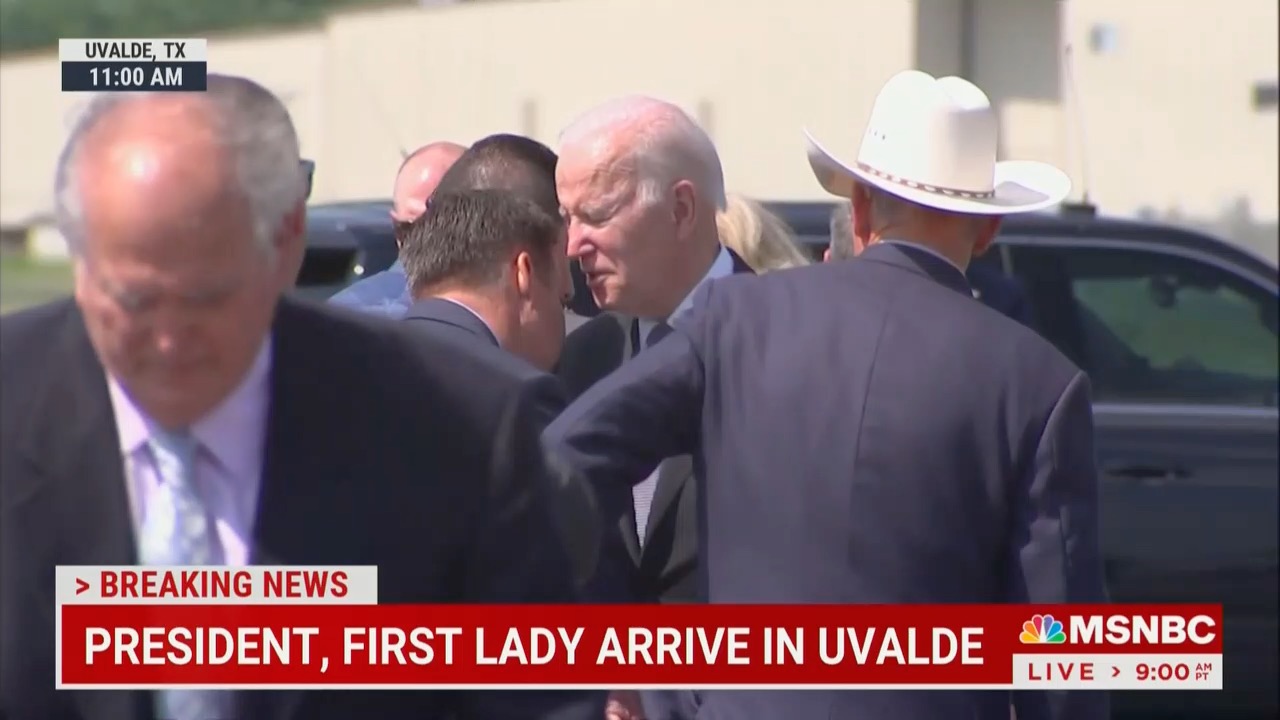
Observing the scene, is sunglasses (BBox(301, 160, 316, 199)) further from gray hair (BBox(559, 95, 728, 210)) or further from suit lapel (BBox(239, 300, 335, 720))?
gray hair (BBox(559, 95, 728, 210))

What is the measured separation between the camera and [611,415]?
8.23ft

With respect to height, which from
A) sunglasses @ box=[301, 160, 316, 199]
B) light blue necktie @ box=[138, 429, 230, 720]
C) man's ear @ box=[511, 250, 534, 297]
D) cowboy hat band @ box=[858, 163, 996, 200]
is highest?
sunglasses @ box=[301, 160, 316, 199]

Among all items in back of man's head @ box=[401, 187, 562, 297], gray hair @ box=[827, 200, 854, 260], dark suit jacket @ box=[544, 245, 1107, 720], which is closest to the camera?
dark suit jacket @ box=[544, 245, 1107, 720]

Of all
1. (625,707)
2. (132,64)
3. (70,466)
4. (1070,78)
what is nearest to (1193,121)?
(1070,78)

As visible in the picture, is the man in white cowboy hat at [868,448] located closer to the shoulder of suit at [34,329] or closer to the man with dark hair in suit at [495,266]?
the man with dark hair in suit at [495,266]

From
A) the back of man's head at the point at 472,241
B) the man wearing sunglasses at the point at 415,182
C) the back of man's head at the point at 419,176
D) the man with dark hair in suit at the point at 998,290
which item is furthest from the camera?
the man with dark hair in suit at the point at 998,290

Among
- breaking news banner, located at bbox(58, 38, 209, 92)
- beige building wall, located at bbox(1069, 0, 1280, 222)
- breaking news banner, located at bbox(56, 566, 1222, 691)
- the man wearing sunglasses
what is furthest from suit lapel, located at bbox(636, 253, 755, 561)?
beige building wall, located at bbox(1069, 0, 1280, 222)

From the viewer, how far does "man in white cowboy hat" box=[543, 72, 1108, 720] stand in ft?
8.15

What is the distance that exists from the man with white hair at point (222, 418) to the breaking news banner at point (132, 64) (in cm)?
15

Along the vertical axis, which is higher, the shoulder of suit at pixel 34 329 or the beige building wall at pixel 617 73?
the beige building wall at pixel 617 73

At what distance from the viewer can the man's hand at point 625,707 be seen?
2486mm

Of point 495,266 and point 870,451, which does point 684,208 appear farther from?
point 870,451

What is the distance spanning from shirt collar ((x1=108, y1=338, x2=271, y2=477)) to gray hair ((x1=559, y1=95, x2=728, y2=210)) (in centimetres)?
141

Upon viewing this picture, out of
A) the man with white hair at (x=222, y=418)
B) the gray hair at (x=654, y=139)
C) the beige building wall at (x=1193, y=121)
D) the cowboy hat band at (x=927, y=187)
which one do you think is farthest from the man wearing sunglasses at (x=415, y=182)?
the beige building wall at (x=1193, y=121)
